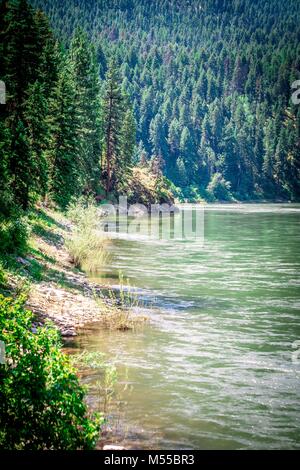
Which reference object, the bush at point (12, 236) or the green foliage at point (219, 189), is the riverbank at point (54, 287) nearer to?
the bush at point (12, 236)

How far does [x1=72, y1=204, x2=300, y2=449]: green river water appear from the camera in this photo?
10.3 m

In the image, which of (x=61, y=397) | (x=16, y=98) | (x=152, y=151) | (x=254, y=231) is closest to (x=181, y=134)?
(x=152, y=151)

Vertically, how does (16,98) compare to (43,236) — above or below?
above

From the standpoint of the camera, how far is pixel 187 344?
15289 mm

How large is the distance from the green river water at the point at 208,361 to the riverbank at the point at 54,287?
42.5 inches

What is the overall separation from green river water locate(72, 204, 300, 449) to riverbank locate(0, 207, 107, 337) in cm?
108

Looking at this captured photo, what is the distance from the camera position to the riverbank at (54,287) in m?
16.5

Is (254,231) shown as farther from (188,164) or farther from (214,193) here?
(188,164)

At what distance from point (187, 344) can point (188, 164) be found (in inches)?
6784

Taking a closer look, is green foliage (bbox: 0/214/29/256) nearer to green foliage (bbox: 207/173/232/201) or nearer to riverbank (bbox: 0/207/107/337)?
riverbank (bbox: 0/207/107/337)

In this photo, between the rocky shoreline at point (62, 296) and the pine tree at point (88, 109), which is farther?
the pine tree at point (88, 109)

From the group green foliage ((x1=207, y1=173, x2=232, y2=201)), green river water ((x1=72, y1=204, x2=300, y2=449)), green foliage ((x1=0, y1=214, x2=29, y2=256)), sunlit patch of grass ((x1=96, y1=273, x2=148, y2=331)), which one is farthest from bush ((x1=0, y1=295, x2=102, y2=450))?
green foliage ((x1=207, y1=173, x2=232, y2=201))

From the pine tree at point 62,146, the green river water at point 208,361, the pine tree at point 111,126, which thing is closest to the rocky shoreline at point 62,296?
the green river water at point 208,361

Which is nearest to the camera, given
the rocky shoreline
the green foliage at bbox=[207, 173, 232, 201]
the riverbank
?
the rocky shoreline
